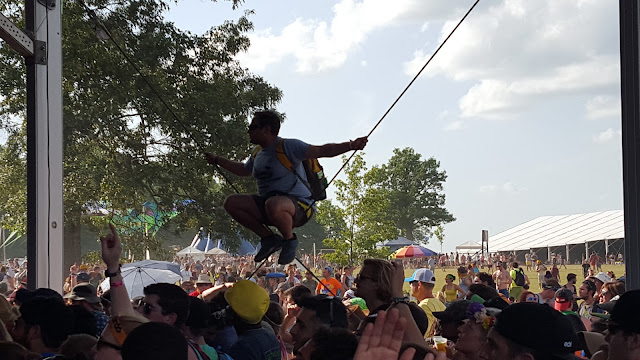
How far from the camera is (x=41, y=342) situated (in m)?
4.36

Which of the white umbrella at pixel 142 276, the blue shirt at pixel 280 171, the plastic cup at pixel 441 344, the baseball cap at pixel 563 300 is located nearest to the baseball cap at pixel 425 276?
the baseball cap at pixel 563 300

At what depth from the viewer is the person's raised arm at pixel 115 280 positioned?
14.0 feet

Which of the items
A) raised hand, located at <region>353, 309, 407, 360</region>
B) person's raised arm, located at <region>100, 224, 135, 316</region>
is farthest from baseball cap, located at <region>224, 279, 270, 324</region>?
raised hand, located at <region>353, 309, 407, 360</region>

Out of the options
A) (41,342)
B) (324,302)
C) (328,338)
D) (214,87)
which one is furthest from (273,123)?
(214,87)

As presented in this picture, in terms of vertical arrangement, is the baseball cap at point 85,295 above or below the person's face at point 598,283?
above

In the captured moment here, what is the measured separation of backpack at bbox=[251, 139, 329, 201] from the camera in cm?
627

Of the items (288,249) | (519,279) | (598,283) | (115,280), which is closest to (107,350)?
(115,280)

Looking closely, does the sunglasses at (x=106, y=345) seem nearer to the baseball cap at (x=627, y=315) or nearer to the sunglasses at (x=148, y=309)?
the sunglasses at (x=148, y=309)

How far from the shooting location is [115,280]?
15.0ft

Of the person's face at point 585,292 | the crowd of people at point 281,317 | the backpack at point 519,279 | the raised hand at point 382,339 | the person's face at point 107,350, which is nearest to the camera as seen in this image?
the raised hand at point 382,339

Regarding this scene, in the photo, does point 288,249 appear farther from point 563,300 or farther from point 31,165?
point 563,300

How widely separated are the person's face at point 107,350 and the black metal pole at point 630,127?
383 cm

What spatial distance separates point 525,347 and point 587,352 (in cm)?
237

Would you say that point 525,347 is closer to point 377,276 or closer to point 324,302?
point 377,276
